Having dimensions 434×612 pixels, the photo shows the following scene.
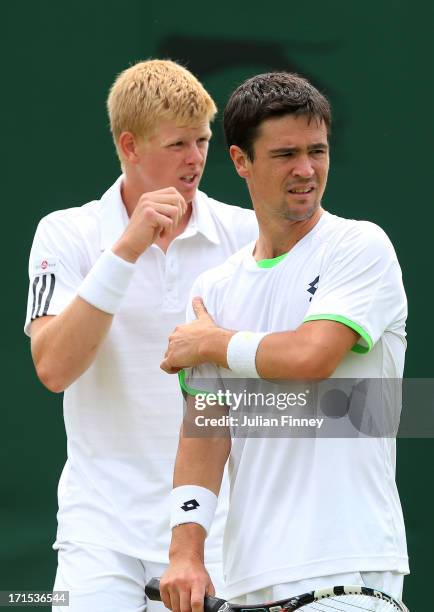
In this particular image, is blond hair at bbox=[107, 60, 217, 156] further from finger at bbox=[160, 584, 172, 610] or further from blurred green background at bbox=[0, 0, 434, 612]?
finger at bbox=[160, 584, 172, 610]

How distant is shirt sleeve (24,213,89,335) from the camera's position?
14.0ft

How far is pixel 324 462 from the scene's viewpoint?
123 inches

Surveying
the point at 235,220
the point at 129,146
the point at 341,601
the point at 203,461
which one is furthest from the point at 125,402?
the point at 341,601

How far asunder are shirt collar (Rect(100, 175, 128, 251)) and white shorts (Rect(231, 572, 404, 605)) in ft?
5.06

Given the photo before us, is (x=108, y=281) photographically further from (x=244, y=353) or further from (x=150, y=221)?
(x=244, y=353)

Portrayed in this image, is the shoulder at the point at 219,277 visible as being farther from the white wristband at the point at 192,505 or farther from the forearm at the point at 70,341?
the forearm at the point at 70,341

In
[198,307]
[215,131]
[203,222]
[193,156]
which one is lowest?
[198,307]

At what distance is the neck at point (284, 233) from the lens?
3.39 metres

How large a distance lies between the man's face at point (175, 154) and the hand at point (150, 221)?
0.80 feet

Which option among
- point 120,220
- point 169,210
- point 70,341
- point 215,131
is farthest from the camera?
point 215,131

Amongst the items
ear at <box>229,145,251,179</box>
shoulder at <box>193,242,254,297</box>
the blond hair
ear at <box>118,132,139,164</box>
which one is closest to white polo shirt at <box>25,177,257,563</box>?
ear at <box>118,132,139,164</box>

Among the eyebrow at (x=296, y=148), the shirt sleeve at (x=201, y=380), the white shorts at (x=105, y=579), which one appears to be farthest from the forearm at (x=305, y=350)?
the white shorts at (x=105, y=579)

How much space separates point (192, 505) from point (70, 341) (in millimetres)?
953

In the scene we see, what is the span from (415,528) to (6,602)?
161 centimetres
